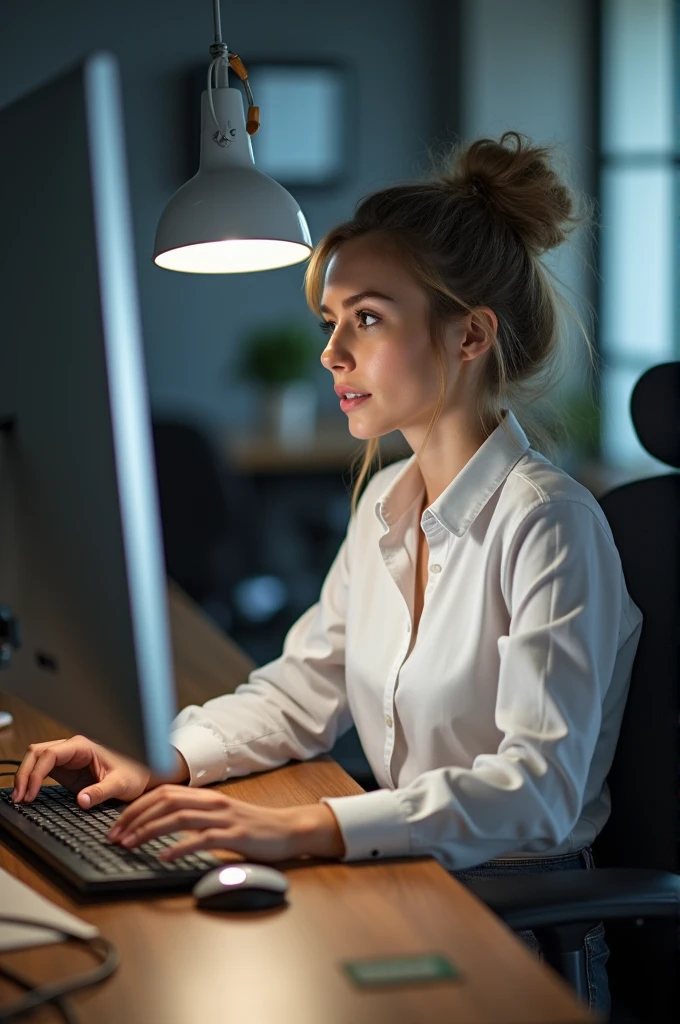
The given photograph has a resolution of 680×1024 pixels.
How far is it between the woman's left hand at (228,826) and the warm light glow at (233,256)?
0.67 metres

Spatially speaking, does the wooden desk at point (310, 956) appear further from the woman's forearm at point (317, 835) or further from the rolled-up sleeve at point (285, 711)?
the rolled-up sleeve at point (285, 711)

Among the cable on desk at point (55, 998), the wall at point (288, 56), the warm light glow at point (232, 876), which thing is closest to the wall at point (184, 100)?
the wall at point (288, 56)

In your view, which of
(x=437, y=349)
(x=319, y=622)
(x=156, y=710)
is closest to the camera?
(x=156, y=710)

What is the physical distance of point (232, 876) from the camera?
0.96 meters

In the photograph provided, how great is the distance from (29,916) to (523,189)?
97 centimetres

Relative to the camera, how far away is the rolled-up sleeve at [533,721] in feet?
3.53

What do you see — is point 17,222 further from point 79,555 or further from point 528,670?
point 528,670

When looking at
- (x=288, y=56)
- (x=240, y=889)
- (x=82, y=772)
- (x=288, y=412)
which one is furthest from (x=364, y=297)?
(x=288, y=56)

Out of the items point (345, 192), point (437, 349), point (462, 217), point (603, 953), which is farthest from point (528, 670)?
point (345, 192)

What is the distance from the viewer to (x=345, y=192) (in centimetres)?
532

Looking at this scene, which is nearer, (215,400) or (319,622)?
(319,622)

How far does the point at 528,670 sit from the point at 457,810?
16cm

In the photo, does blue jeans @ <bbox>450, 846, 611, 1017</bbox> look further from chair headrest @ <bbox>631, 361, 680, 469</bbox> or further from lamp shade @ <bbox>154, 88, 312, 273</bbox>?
lamp shade @ <bbox>154, 88, 312, 273</bbox>

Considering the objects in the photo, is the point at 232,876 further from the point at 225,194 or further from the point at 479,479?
the point at 225,194
